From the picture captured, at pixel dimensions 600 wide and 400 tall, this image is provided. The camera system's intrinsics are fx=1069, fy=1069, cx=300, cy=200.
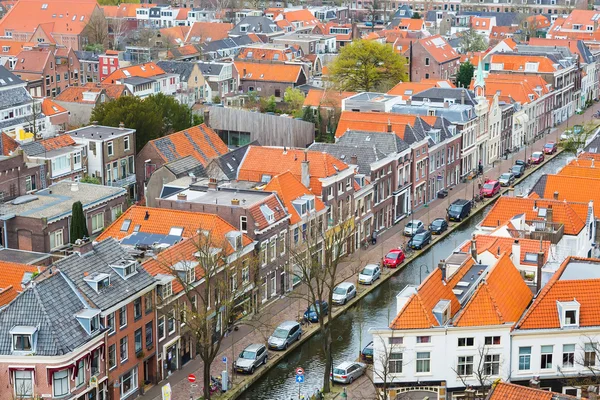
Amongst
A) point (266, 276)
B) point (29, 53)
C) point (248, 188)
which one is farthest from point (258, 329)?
point (29, 53)

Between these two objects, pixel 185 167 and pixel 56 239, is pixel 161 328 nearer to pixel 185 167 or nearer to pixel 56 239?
pixel 56 239

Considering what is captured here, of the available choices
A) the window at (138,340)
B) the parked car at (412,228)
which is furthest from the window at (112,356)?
the parked car at (412,228)

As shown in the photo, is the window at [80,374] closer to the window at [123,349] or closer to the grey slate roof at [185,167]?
the window at [123,349]

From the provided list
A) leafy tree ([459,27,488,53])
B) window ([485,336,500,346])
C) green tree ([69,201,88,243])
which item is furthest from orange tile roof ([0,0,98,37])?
window ([485,336,500,346])

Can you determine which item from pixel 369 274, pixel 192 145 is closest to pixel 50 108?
pixel 192 145

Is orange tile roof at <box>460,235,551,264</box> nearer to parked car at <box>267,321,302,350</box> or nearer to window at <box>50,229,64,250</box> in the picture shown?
parked car at <box>267,321,302,350</box>

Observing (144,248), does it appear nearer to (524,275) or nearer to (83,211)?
(83,211)

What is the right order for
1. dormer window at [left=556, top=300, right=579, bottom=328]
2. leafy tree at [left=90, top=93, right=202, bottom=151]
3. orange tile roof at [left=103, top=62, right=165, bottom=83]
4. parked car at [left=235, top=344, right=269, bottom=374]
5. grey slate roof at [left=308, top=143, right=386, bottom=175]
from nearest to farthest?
dormer window at [left=556, top=300, right=579, bottom=328] → parked car at [left=235, top=344, right=269, bottom=374] → grey slate roof at [left=308, top=143, right=386, bottom=175] → leafy tree at [left=90, top=93, right=202, bottom=151] → orange tile roof at [left=103, top=62, right=165, bottom=83]
